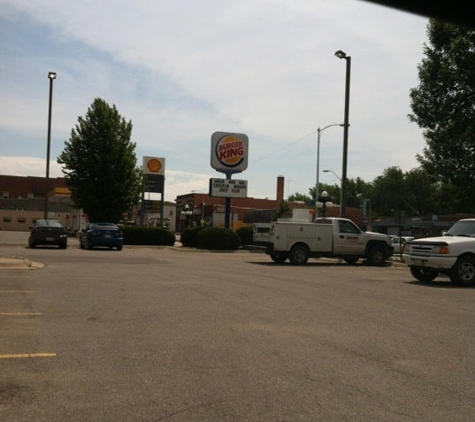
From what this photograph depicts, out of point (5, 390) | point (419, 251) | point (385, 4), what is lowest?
point (5, 390)

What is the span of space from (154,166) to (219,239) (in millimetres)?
12452

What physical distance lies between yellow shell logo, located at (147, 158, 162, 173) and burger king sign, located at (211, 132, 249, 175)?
6.95 m

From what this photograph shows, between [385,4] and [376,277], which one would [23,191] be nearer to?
[376,277]

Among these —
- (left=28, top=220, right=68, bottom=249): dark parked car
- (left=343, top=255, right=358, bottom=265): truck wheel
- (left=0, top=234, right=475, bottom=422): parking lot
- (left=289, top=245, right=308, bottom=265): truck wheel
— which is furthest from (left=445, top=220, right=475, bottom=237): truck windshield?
(left=28, top=220, right=68, bottom=249): dark parked car

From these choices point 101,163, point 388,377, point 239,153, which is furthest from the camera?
point 101,163

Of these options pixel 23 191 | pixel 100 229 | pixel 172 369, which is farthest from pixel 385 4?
pixel 23 191

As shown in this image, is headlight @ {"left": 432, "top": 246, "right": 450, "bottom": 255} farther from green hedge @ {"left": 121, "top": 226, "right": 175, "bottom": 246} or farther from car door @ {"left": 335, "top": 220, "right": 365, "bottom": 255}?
green hedge @ {"left": 121, "top": 226, "right": 175, "bottom": 246}

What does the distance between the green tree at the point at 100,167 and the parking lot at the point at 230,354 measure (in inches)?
1201

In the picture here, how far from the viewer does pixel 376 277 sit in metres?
18.5

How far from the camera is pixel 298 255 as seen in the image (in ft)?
77.6

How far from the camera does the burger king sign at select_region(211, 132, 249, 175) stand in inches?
1551

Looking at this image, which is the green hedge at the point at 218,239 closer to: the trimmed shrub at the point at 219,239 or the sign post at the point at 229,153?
the trimmed shrub at the point at 219,239

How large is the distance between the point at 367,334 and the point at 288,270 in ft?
38.5

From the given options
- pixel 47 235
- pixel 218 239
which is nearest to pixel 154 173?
pixel 218 239
